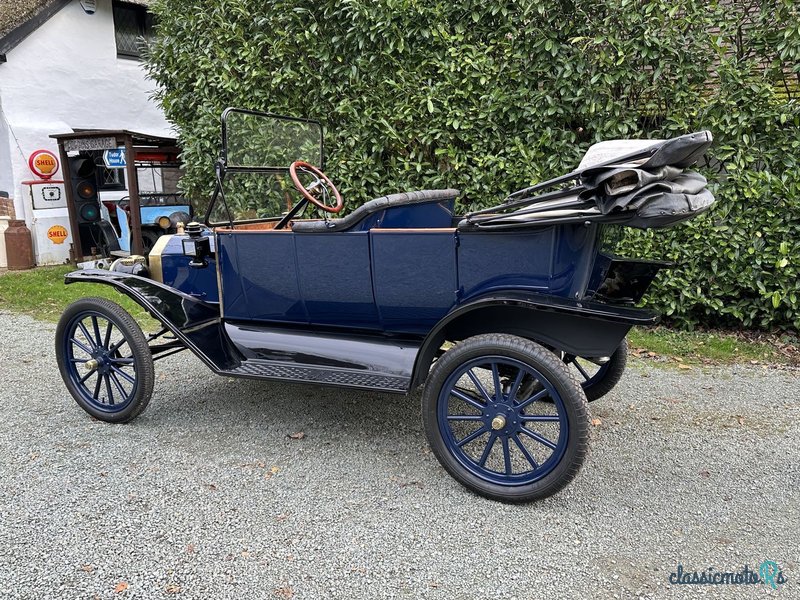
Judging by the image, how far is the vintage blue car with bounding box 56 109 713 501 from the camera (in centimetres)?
252

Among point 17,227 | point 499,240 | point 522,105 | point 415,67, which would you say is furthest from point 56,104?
point 499,240

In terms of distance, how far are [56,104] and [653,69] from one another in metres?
8.99

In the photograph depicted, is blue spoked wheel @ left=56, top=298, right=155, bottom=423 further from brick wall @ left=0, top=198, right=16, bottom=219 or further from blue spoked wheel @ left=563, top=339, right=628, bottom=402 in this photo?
brick wall @ left=0, top=198, right=16, bottom=219

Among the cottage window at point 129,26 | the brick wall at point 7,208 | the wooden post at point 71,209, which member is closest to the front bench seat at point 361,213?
the wooden post at point 71,209

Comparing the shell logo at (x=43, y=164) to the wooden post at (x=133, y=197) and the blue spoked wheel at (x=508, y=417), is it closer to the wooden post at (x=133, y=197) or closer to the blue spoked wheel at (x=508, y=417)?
the wooden post at (x=133, y=197)

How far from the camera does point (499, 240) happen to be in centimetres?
272

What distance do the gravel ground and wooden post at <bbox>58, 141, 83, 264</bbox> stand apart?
5.39 metres

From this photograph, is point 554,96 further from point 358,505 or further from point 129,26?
point 129,26

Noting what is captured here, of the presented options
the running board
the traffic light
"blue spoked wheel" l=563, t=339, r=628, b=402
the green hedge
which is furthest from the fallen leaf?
the traffic light

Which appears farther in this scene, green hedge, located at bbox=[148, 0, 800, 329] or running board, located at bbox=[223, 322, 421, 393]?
green hedge, located at bbox=[148, 0, 800, 329]

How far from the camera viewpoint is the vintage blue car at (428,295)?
252 centimetres

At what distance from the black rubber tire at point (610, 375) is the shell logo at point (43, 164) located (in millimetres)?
8488

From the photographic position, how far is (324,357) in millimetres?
3254

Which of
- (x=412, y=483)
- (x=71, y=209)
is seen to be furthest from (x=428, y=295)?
(x=71, y=209)
